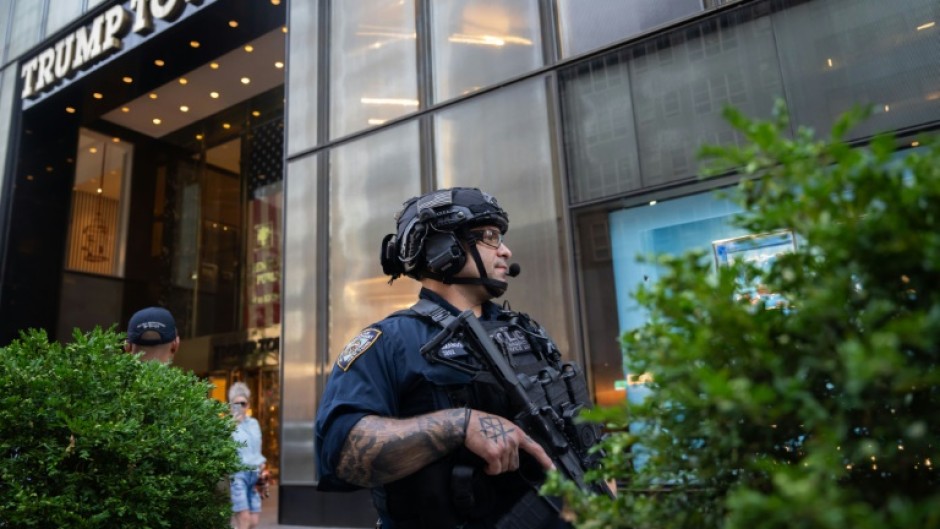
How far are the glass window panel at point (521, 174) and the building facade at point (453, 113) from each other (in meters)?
0.02

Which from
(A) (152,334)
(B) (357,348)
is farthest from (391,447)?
(A) (152,334)

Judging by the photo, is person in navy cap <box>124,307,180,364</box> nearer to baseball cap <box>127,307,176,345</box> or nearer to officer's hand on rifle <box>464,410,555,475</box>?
baseball cap <box>127,307,176,345</box>

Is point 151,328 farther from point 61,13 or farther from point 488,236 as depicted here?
point 61,13

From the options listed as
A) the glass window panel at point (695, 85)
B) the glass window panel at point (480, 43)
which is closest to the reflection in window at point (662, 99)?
the glass window panel at point (695, 85)

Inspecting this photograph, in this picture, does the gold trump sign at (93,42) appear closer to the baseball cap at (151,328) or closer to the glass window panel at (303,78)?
the glass window panel at (303,78)

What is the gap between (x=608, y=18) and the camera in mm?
5941

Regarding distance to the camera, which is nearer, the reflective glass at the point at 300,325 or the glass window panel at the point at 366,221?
the glass window panel at the point at 366,221

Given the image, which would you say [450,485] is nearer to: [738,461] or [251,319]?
[738,461]

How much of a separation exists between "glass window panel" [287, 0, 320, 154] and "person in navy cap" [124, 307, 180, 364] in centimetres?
506

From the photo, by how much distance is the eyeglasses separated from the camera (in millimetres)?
2346

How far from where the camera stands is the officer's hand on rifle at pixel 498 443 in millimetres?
1785

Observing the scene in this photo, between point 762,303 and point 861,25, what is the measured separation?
497cm

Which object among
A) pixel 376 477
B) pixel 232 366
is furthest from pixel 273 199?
pixel 376 477

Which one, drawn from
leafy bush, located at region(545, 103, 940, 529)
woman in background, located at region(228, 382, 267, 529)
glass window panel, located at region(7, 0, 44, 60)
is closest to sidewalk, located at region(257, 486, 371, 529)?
woman in background, located at region(228, 382, 267, 529)
